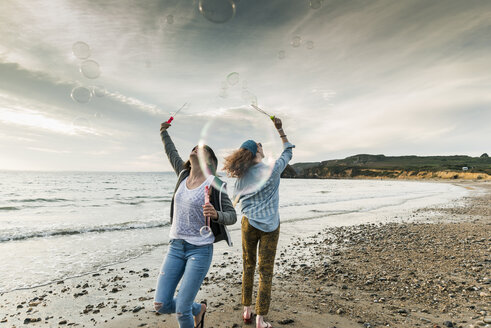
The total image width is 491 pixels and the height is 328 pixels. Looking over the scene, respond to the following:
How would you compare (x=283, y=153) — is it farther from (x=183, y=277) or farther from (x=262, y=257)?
(x=183, y=277)

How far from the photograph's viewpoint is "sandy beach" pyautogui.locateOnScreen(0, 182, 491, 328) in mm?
4766

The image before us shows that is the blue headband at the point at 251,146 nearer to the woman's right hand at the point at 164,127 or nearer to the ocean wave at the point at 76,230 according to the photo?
the woman's right hand at the point at 164,127

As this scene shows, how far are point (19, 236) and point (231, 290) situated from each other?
1224cm

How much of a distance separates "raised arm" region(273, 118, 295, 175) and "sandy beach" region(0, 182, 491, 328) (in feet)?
8.66

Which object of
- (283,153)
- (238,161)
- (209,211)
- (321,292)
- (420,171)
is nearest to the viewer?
(209,211)

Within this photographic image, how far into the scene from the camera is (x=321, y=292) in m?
5.89

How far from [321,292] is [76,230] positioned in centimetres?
1344

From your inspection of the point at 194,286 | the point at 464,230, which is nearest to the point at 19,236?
the point at 194,286

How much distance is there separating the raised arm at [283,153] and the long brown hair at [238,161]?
41cm

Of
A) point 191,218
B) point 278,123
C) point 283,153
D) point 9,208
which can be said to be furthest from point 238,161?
point 9,208

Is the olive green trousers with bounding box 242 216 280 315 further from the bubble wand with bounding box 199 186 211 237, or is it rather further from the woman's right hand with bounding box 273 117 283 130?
the woman's right hand with bounding box 273 117 283 130

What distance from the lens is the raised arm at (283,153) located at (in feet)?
13.7

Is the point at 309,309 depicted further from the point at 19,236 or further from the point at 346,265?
the point at 19,236

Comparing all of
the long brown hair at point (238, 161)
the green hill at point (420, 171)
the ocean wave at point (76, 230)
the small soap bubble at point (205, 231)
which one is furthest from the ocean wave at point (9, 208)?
the green hill at point (420, 171)
